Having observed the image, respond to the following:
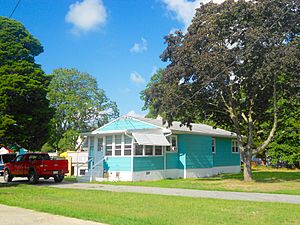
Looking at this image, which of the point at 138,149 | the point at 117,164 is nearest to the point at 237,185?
the point at 138,149

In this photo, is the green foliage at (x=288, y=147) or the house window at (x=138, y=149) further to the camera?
the green foliage at (x=288, y=147)

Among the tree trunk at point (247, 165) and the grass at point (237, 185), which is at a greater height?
the tree trunk at point (247, 165)

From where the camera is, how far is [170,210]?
10008 millimetres

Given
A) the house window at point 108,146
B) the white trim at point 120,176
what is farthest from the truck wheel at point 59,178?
the house window at point 108,146

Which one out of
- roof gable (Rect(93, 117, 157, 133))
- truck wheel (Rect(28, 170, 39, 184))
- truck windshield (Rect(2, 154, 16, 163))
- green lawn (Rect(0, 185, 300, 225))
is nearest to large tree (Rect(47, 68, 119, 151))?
truck windshield (Rect(2, 154, 16, 163))

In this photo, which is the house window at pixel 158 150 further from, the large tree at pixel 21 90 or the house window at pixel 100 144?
the large tree at pixel 21 90

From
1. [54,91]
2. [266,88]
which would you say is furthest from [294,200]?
[54,91]

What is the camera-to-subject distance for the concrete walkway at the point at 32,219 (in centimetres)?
807

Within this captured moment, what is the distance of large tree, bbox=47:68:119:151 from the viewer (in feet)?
161

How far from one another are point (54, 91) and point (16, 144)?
102 feet

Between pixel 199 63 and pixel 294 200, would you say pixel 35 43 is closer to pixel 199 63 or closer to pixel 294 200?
pixel 199 63

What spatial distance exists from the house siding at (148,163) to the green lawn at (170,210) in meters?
10.6

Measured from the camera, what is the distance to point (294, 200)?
1258cm

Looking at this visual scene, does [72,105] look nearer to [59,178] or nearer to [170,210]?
[59,178]
